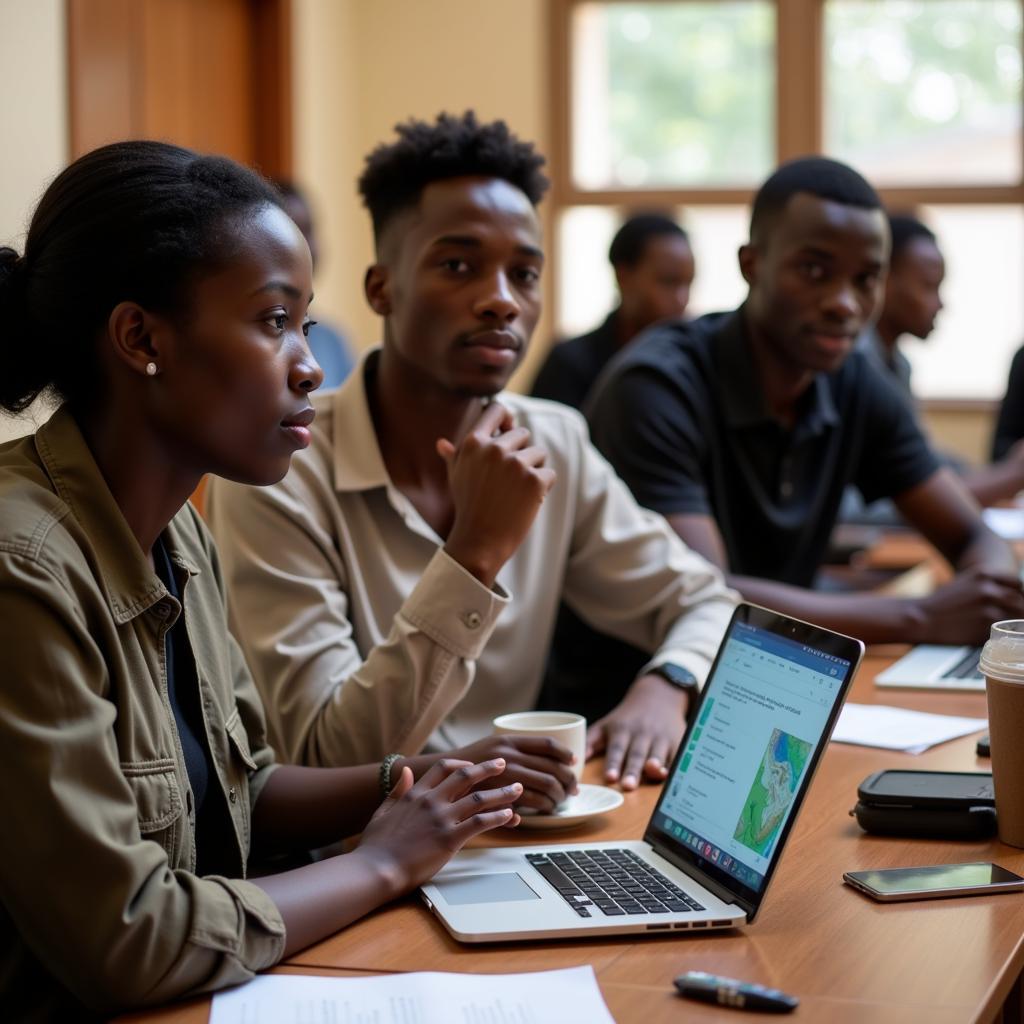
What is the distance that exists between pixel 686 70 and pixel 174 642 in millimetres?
5279

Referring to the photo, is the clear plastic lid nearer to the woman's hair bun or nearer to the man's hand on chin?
the man's hand on chin

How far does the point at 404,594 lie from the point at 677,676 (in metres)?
0.36

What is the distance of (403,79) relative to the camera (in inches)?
242

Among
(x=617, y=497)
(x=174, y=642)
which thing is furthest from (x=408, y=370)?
(x=174, y=642)

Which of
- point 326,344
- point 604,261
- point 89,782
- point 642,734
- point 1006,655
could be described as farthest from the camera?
point 604,261

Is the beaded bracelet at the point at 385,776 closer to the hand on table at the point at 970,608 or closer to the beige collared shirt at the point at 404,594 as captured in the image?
the beige collared shirt at the point at 404,594

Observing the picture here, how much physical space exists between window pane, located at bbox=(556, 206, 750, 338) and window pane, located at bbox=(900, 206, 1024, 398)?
806 mm

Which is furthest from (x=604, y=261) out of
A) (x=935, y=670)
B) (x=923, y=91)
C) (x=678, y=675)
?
(x=678, y=675)

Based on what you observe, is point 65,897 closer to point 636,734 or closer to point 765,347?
point 636,734

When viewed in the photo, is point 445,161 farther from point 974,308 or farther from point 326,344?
point 974,308

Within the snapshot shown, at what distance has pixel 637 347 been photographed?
2.60 m

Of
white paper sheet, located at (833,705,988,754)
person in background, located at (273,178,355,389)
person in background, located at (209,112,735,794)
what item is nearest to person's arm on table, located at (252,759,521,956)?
person in background, located at (209,112,735,794)

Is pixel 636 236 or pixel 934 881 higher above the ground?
pixel 636 236

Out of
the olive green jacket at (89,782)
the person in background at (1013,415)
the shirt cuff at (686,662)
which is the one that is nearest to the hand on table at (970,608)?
the shirt cuff at (686,662)
